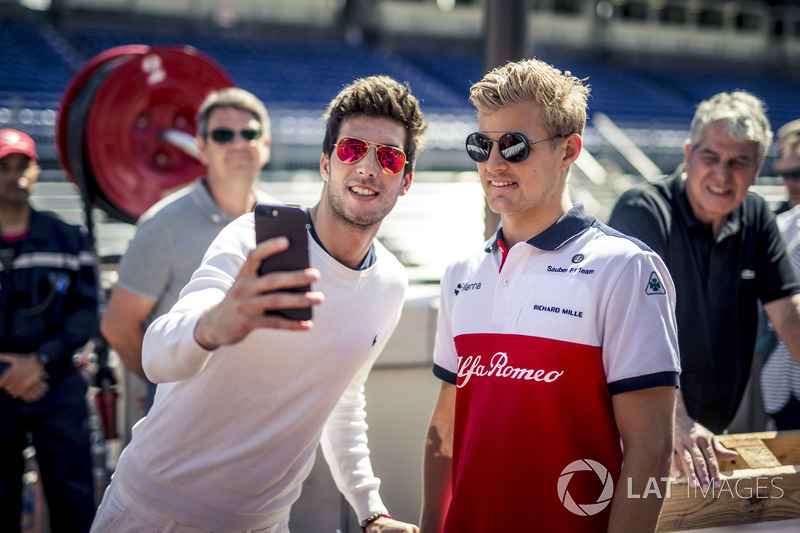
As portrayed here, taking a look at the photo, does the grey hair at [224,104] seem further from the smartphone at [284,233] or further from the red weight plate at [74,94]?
the smartphone at [284,233]

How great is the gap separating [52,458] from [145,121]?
1.77m

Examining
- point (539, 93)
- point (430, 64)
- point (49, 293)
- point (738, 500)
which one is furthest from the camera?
point (430, 64)

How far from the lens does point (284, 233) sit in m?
1.55

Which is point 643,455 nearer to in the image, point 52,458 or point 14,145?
point 52,458

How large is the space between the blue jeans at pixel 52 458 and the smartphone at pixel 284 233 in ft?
8.56

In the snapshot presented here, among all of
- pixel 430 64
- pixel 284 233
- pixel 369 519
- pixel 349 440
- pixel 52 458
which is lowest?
pixel 52 458

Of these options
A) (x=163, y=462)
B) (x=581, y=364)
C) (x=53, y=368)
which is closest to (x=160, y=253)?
(x=53, y=368)

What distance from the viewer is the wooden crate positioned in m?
2.16

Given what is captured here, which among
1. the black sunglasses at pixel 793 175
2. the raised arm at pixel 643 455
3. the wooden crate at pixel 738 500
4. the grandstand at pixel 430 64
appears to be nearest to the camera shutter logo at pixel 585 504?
the raised arm at pixel 643 455

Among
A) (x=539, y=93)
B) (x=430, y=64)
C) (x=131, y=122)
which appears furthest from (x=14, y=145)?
(x=430, y=64)

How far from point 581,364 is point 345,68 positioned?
72.3 feet

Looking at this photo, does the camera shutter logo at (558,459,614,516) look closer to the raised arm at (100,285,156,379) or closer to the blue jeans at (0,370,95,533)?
the raised arm at (100,285,156,379)

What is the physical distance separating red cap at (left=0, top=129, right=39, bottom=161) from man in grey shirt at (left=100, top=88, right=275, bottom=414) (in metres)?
0.97

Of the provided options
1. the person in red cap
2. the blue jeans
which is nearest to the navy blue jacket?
the person in red cap
